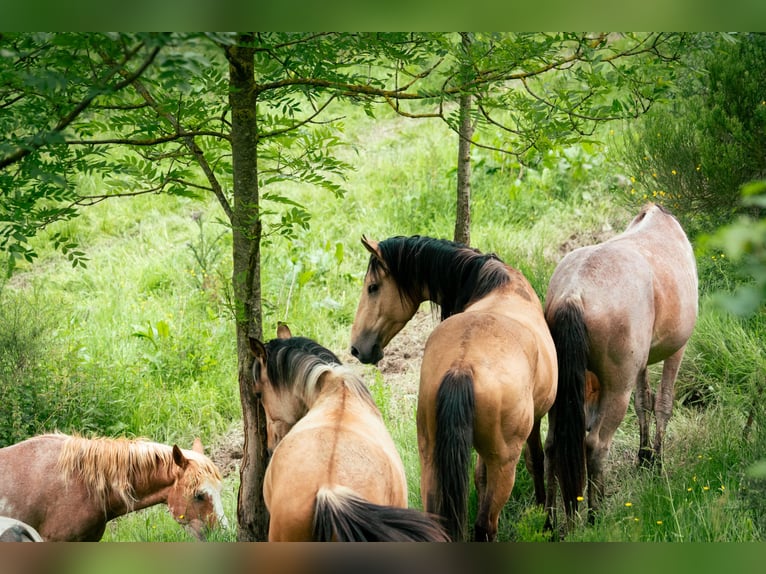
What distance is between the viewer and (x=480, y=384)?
2572mm

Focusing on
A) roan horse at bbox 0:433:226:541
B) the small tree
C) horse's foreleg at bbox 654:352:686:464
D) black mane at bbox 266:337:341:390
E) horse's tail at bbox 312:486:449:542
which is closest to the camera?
horse's tail at bbox 312:486:449:542

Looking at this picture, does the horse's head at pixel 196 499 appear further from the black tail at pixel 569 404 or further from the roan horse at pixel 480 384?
the black tail at pixel 569 404

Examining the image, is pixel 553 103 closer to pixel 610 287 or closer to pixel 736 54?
pixel 610 287

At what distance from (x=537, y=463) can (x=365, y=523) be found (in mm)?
1768

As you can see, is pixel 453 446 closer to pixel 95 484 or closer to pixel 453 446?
pixel 453 446

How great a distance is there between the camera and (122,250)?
17.0ft

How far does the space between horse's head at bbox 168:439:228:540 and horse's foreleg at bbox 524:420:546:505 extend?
144 cm

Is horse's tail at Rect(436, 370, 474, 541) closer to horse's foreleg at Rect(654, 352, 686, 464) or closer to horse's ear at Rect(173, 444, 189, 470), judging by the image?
horse's ear at Rect(173, 444, 189, 470)

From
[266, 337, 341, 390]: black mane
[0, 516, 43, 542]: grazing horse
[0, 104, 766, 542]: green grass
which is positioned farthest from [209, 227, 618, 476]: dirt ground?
[0, 516, 43, 542]: grazing horse

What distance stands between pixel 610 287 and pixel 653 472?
921 millimetres

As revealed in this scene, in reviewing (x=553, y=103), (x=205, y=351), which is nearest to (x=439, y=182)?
(x=205, y=351)

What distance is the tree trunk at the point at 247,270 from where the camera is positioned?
281 cm

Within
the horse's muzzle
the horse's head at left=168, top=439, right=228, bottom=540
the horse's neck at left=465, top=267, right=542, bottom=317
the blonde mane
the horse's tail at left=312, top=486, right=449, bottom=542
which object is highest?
the horse's neck at left=465, top=267, right=542, bottom=317

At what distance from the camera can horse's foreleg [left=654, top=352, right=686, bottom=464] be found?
383cm
